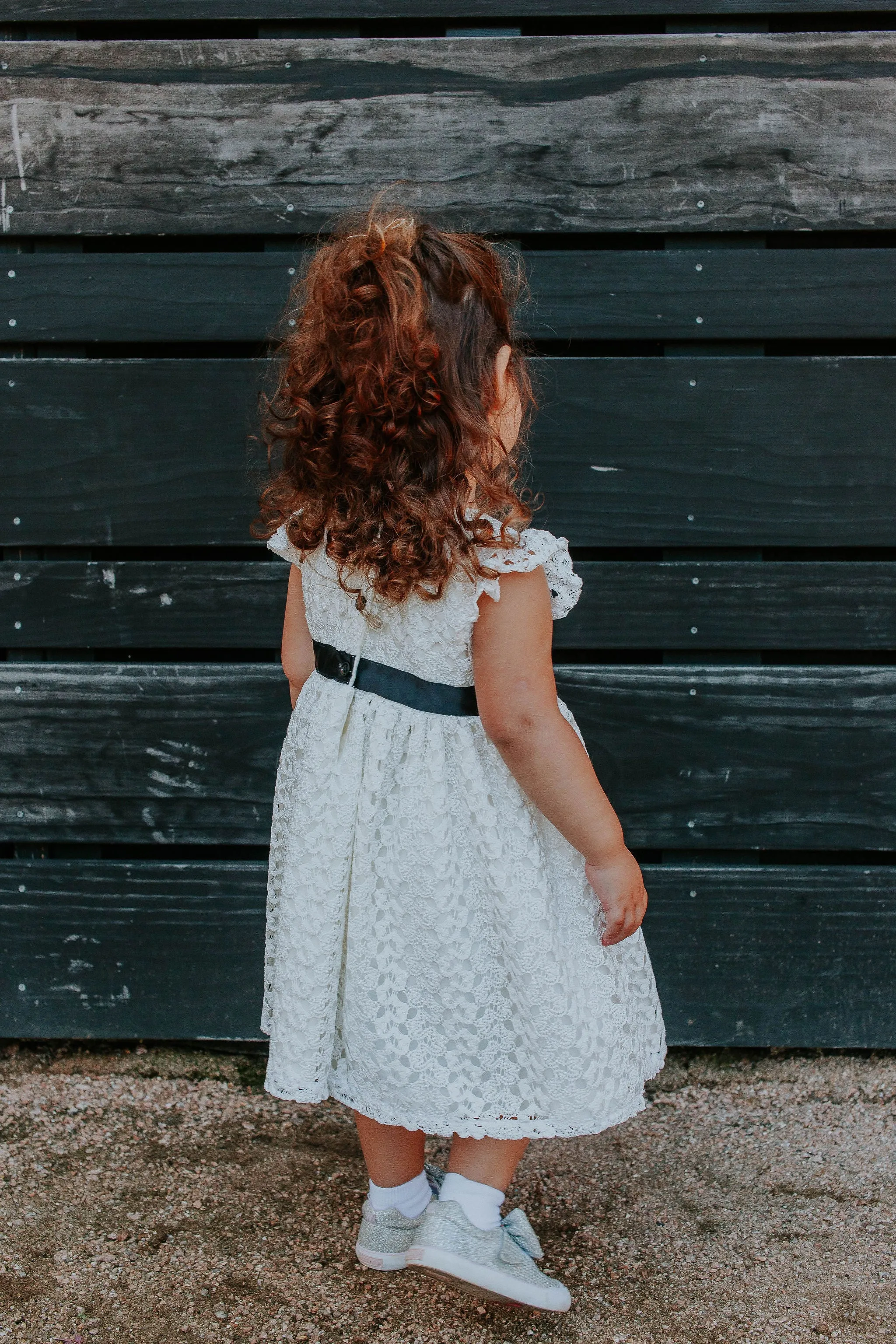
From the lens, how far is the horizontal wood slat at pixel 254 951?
7.16ft

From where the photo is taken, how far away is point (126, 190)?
2.07m

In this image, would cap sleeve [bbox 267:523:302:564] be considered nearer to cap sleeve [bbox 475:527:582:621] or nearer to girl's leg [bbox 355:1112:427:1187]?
cap sleeve [bbox 475:527:582:621]

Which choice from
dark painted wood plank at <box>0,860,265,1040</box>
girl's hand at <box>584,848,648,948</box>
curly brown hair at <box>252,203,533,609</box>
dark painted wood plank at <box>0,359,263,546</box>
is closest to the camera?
curly brown hair at <box>252,203,533,609</box>

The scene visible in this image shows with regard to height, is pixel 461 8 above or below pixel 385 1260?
above

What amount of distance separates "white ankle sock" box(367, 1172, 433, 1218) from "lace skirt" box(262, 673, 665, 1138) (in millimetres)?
192

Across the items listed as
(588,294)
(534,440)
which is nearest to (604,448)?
(534,440)

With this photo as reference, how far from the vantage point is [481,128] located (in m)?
2.01

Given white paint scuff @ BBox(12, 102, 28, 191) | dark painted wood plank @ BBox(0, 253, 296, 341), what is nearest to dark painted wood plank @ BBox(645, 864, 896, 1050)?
dark painted wood plank @ BBox(0, 253, 296, 341)

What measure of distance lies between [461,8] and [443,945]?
5.49ft

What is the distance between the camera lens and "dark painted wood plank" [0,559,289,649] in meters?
2.15

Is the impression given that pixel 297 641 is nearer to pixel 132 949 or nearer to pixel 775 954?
pixel 132 949

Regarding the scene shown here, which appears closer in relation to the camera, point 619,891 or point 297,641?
point 619,891

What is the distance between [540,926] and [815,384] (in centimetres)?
124

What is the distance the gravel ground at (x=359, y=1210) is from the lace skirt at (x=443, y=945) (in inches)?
13.8
